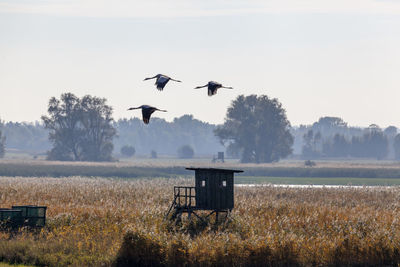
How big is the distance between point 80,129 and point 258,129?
139 feet

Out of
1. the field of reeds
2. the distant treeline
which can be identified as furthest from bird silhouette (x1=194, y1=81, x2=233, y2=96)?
the distant treeline

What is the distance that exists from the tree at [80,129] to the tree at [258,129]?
2893 cm

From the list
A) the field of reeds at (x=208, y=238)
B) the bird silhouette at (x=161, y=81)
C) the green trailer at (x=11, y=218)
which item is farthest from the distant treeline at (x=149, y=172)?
→ the bird silhouette at (x=161, y=81)

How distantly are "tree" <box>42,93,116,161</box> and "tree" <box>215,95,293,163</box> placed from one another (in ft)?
94.9

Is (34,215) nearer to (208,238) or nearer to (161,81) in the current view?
(208,238)

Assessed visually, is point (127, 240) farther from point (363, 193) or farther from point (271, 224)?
point (363, 193)

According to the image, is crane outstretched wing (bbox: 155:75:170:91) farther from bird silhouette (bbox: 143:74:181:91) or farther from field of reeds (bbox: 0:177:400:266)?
field of reeds (bbox: 0:177:400:266)

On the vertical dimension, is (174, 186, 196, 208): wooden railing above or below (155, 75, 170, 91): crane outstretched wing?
below

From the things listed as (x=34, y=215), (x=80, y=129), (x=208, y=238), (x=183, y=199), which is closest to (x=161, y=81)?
(x=208, y=238)

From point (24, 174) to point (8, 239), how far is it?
82264 mm

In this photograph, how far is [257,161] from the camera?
171 metres

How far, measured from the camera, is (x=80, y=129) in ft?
542

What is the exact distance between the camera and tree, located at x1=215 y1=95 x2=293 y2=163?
173250 mm

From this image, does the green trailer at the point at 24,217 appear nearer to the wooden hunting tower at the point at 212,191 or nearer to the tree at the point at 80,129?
the wooden hunting tower at the point at 212,191
